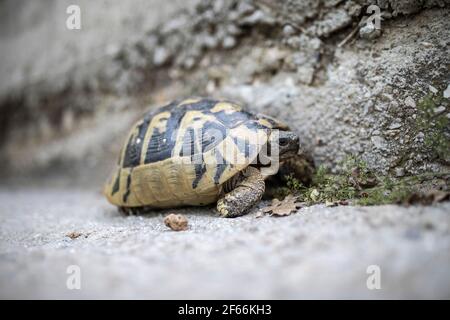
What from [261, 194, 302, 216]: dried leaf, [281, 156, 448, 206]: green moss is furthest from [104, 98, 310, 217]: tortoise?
[281, 156, 448, 206]: green moss

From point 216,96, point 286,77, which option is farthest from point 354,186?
point 216,96

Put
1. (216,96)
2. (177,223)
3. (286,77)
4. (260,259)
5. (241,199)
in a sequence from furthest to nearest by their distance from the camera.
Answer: (216,96)
(286,77)
(241,199)
(177,223)
(260,259)

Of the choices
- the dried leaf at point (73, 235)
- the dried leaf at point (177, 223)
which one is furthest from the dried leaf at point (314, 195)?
the dried leaf at point (73, 235)

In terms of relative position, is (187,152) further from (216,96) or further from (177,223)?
(216,96)

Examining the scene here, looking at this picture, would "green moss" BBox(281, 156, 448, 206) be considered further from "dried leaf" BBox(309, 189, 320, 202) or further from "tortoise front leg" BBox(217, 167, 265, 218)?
"tortoise front leg" BBox(217, 167, 265, 218)

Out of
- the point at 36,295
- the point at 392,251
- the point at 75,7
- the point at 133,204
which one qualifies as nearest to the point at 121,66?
the point at 75,7

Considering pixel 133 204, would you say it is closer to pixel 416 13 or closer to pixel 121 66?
pixel 121 66
